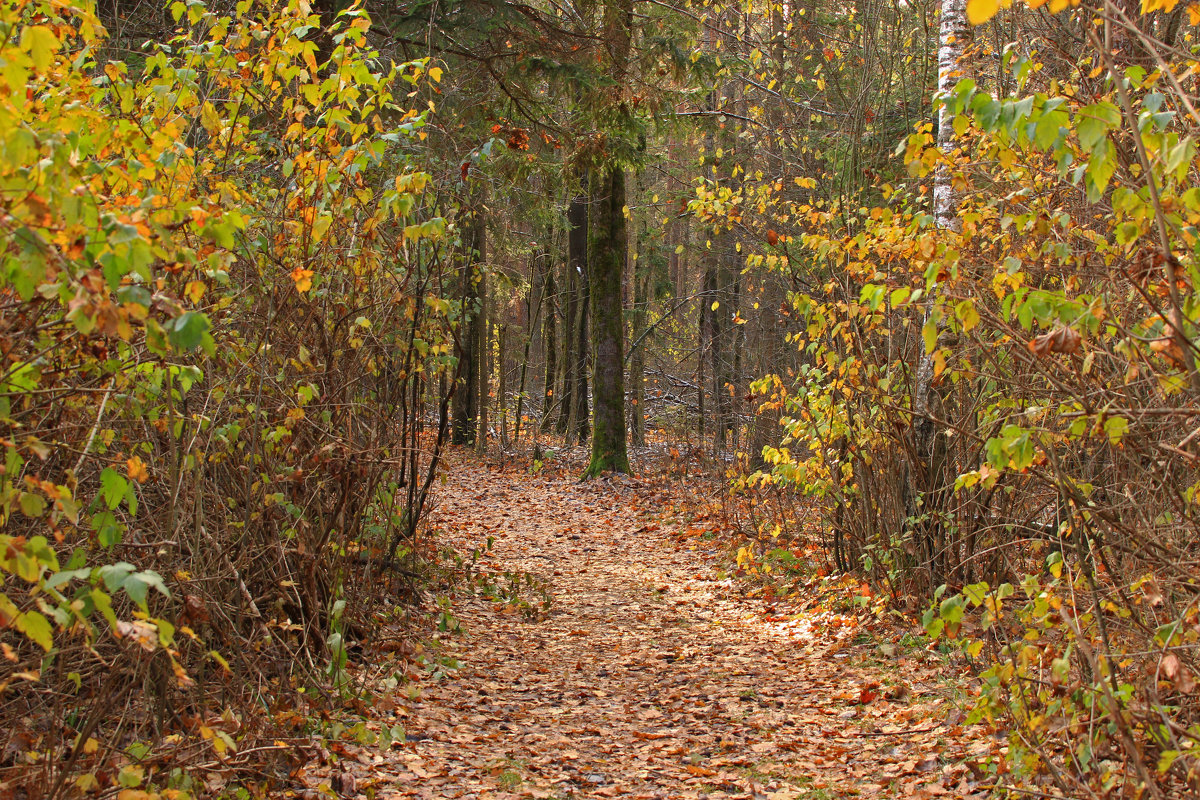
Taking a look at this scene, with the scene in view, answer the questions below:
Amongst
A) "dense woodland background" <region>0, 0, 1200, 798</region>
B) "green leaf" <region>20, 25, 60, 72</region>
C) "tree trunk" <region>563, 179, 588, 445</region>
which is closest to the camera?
"green leaf" <region>20, 25, 60, 72</region>

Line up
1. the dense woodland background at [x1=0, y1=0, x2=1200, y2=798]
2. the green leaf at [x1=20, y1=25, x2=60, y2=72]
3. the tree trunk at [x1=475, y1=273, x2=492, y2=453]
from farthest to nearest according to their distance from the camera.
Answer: the tree trunk at [x1=475, y1=273, x2=492, y2=453]
the dense woodland background at [x1=0, y1=0, x2=1200, y2=798]
the green leaf at [x1=20, y1=25, x2=60, y2=72]

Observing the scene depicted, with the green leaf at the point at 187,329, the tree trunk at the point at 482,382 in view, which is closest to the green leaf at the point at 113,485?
the green leaf at the point at 187,329

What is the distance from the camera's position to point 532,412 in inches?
872

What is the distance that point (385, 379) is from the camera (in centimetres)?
560

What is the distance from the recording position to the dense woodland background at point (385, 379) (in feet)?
8.68

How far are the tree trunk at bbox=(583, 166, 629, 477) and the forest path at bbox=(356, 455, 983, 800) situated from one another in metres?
5.44

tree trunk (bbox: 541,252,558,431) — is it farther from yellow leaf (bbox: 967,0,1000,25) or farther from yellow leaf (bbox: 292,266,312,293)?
yellow leaf (bbox: 967,0,1000,25)

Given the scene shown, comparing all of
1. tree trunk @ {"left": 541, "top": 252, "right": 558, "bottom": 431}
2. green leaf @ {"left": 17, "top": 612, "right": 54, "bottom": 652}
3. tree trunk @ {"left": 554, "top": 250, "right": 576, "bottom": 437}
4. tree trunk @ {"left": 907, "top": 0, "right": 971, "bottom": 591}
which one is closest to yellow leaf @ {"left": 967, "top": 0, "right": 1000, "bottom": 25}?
green leaf @ {"left": 17, "top": 612, "right": 54, "bottom": 652}

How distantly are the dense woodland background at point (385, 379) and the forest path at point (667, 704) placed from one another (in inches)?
22.1

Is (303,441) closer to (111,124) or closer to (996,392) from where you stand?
(111,124)

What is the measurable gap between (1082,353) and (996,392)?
1.44 meters

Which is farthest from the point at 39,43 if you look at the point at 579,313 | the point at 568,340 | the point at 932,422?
the point at 568,340

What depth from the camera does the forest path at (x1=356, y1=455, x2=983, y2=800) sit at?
167 inches

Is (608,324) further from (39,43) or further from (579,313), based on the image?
(39,43)
